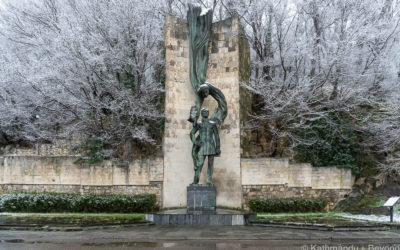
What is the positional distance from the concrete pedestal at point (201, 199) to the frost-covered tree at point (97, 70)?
12.9 ft

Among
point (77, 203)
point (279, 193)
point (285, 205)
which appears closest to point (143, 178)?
point (77, 203)

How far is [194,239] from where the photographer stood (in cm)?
926

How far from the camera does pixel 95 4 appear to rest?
18109 mm

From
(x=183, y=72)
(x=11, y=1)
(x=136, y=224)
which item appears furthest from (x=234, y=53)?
(x=11, y=1)

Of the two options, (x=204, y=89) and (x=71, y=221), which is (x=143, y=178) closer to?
(x=204, y=89)

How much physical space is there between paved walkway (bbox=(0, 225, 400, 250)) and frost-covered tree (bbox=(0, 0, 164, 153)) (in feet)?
23.4

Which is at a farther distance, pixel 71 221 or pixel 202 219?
pixel 202 219

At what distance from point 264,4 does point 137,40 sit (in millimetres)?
5794

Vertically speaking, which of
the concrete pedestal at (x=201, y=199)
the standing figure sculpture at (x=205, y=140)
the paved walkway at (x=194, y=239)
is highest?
the standing figure sculpture at (x=205, y=140)

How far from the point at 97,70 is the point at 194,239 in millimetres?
10048

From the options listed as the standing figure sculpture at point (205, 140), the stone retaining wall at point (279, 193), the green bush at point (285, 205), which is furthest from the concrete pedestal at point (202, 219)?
the stone retaining wall at point (279, 193)

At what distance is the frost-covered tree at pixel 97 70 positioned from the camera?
653 inches

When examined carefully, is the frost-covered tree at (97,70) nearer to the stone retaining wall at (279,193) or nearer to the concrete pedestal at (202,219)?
the stone retaining wall at (279,193)

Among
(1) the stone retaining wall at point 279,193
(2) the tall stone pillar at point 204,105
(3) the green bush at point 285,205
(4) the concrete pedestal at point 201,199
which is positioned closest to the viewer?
(4) the concrete pedestal at point 201,199
